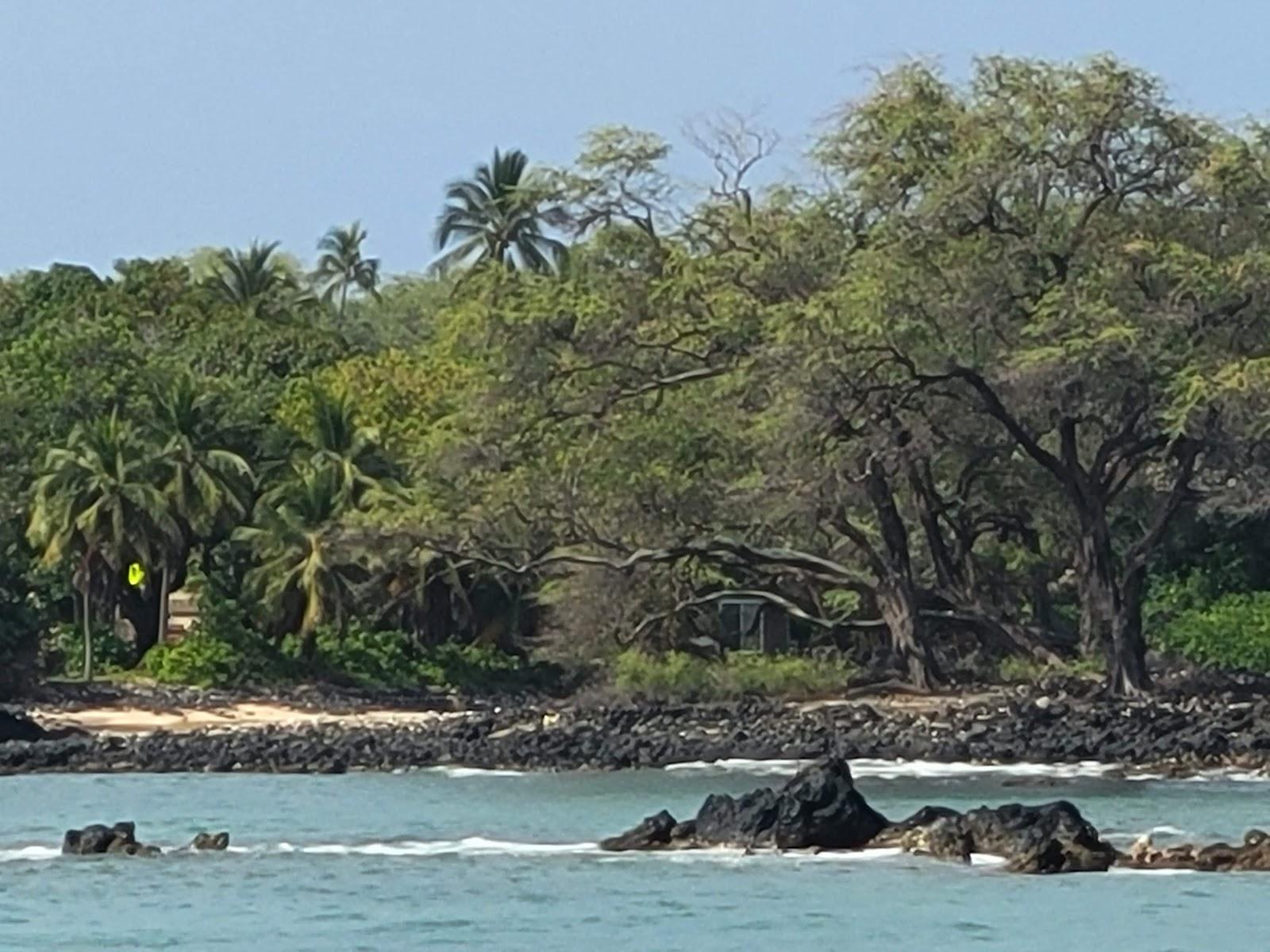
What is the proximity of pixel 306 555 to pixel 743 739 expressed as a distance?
15590mm

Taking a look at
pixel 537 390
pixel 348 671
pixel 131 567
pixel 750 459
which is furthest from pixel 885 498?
pixel 131 567

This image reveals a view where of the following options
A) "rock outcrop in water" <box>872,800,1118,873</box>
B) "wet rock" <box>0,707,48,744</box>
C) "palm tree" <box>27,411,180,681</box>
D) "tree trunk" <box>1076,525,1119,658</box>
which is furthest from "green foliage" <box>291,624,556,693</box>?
"rock outcrop in water" <box>872,800,1118,873</box>

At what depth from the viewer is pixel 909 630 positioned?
52594 mm

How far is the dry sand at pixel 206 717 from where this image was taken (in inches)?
2126

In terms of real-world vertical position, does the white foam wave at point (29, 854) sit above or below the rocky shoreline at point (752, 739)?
below

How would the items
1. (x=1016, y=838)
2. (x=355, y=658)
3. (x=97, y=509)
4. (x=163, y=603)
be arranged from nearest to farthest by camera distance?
1. (x=1016, y=838)
2. (x=97, y=509)
3. (x=355, y=658)
4. (x=163, y=603)

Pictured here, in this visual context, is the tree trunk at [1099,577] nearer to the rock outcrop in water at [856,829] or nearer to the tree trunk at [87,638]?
the rock outcrop in water at [856,829]

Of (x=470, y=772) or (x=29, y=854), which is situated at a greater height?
(x=470, y=772)

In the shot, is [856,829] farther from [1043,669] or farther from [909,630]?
[1043,669]

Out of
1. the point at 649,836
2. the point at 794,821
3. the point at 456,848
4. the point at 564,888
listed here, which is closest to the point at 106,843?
the point at 456,848

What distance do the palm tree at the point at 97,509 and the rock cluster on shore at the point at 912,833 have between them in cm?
2766

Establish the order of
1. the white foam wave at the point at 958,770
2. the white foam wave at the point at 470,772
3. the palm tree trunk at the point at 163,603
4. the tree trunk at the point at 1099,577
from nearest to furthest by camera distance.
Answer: the white foam wave at the point at 958,770, the white foam wave at the point at 470,772, the tree trunk at the point at 1099,577, the palm tree trunk at the point at 163,603

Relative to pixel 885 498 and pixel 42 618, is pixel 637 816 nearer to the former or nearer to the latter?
pixel 885 498

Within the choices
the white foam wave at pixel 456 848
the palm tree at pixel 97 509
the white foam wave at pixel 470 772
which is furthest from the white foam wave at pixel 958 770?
the palm tree at pixel 97 509
